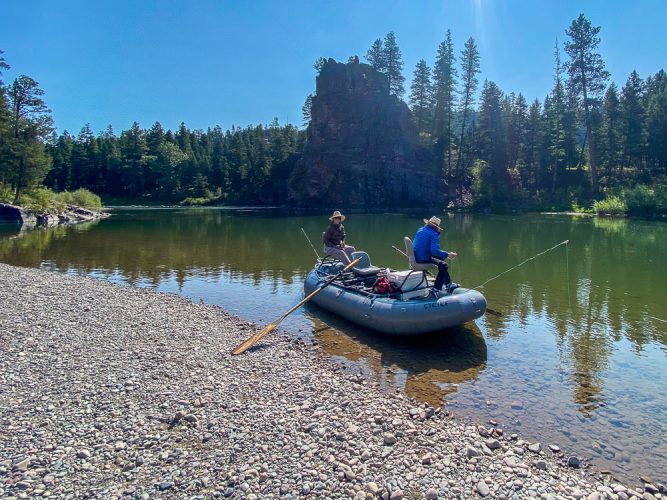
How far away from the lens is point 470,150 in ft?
246

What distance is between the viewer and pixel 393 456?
18.5 feet

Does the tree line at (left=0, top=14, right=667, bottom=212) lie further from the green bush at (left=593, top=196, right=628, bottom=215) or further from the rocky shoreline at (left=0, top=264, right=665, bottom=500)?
the rocky shoreline at (left=0, top=264, right=665, bottom=500)

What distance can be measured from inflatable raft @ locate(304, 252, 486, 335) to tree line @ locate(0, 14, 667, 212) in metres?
49.3

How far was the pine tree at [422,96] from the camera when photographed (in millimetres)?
81625

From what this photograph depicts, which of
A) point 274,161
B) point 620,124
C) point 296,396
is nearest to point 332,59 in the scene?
point 274,161

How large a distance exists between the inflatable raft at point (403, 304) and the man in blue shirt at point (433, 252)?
0.32 m

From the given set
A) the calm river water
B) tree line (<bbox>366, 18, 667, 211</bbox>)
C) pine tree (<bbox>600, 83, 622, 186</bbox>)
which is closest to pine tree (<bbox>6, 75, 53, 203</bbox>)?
the calm river water

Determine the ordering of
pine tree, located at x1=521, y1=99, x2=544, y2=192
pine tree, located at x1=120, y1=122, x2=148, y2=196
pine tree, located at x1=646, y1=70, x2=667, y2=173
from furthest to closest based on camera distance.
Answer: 1. pine tree, located at x1=120, y1=122, x2=148, y2=196
2. pine tree, located at x1=521, y1=99, x2=544, y2=192
3. pine tree, located at x1=646, y1=70, x2=667, y2=173

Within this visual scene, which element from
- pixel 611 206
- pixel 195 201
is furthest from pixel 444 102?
pixel 195 201

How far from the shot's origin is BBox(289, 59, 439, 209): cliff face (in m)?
73.0

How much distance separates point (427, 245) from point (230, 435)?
6974 millimetres

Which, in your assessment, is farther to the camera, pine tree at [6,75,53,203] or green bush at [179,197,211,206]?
green bush at [179,197,211,206]

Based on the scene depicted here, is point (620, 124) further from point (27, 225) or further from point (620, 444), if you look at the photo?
point (27, 225)

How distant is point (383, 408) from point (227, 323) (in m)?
6.07
